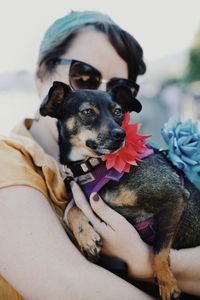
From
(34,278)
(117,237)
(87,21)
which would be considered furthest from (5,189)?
(87,21)

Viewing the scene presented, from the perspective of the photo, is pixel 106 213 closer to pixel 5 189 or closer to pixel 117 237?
pixel 117 237

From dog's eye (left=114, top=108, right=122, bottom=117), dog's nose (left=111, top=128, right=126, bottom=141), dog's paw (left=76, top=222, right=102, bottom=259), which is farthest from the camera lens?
dog's eye (left=114, top=108, right=122, bottom=117)

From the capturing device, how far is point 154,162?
7.99 feet

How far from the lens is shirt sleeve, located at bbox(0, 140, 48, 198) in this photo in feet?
6.46

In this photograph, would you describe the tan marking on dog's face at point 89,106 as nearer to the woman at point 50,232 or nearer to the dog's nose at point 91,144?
the dog's nose at point 91,144

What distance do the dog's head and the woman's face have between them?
24 cm

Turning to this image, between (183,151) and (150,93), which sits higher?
(183,151)

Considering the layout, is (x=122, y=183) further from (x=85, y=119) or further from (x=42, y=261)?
(x=42, y=261)

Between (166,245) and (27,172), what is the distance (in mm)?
733

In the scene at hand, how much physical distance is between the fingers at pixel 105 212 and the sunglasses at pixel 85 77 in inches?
30.7

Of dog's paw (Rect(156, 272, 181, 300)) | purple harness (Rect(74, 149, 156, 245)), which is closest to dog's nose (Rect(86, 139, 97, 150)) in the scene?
purple harness (Rect(74, 149, 156, 245))

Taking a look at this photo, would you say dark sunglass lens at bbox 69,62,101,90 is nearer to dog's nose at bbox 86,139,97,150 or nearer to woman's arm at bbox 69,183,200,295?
dog's nose at bbox 86,139,97,150

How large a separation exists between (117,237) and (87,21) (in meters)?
1.48

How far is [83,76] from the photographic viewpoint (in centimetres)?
267
